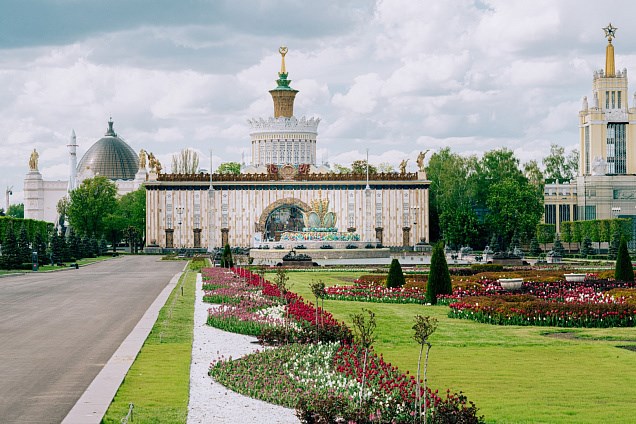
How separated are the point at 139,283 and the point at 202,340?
22.7 m

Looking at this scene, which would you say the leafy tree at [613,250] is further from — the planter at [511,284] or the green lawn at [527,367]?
the green lawn at [527,367]

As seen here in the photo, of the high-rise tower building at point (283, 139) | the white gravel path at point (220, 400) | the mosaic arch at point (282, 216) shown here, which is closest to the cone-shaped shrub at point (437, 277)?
the white gravel path at point (220, 400)

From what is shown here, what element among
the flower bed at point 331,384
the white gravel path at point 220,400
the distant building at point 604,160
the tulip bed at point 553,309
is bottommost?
the white gravel path at point 220,400

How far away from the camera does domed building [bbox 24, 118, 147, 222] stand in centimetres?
15188

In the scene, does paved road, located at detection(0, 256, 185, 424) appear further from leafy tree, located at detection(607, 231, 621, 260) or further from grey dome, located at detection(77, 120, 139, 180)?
grey dome, located at detection(77, 120, 139, 180)

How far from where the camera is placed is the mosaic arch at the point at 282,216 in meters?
97.4

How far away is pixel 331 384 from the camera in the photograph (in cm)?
1513

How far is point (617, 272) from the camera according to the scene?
36781 mm

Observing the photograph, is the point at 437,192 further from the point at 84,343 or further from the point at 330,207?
the point at 84,343

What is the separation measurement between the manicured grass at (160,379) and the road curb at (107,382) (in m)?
0.12

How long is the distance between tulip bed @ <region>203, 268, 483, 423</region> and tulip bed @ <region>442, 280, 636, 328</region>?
6.13 meters

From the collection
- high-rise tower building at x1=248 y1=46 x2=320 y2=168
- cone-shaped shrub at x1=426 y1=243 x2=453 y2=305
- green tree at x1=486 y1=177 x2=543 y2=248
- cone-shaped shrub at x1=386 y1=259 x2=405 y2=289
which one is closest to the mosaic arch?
high-rise tower building at x1=248 y1=46 x2=320 y2=168

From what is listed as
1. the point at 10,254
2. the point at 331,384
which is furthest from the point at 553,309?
the point at 10,254

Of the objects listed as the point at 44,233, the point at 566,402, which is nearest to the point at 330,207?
the point at 44,233
